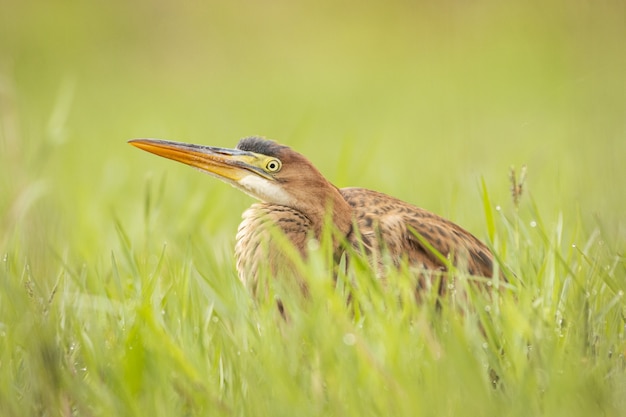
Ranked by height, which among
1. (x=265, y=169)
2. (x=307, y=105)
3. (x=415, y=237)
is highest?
(x=265, y=169)

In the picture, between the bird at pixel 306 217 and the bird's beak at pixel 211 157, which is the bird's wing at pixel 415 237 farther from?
the bird's beak at pixel 211 157

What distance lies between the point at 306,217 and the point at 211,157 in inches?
19.6

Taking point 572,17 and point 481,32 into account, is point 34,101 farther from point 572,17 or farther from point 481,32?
point 572,17

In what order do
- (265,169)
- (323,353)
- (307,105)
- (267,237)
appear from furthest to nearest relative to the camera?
(307,105), (265,169), (267,237), (323,353)

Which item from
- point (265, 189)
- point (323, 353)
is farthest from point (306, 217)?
point (323, 353)

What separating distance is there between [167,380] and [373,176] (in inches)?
188

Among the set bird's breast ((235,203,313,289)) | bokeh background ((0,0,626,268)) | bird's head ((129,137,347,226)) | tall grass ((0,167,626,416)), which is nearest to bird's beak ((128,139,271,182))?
bird's head ((129,137,347,226))

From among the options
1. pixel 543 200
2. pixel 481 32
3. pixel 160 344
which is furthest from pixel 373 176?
pixel 481 32

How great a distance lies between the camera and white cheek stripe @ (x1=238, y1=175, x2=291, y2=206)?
412cm

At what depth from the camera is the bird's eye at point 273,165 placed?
418 centimetres

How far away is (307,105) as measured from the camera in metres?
11.8

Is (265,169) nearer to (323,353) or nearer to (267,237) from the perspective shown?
(267,237)

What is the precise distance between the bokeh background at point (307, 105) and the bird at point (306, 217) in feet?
1.04

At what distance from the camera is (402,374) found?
2.75 meters
